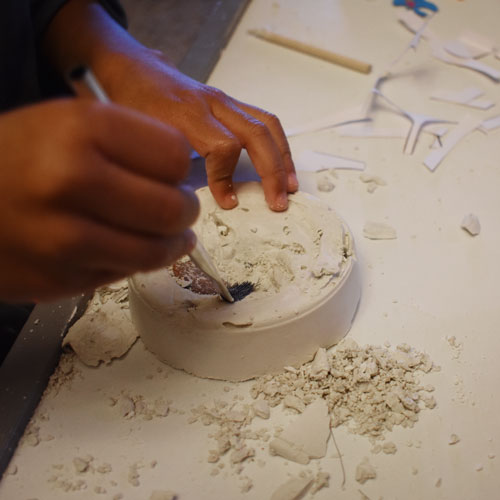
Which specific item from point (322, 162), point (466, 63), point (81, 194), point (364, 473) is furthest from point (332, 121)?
point (81, 194)

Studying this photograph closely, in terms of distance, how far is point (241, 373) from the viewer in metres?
0.93

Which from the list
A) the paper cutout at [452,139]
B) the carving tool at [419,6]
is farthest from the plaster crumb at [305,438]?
the carving tool at [419,6]

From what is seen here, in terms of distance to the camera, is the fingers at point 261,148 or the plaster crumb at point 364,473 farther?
the fingers at point 261,148

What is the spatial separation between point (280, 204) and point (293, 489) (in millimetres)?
524

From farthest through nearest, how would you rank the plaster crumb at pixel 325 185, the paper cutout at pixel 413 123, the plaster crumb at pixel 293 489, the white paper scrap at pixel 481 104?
1. the white paper scrap at pixel 481 104
2. the paper cutout at pixel 413 123
3. the plaster crumb at pixel 325 185
4. the plaster crumb at pixel 293 489

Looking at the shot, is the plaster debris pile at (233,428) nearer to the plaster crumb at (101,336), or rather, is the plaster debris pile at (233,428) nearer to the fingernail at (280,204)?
the plaster crumb at (101,336)

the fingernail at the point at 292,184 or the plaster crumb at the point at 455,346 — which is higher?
the fingernail at the point at 292,184

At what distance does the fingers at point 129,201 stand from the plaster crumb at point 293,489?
1.49 ft

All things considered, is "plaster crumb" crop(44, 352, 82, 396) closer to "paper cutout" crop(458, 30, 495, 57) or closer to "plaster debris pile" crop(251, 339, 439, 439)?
"plaster debris pile" crop(251, 339, 439, 439)

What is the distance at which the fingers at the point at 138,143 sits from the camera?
0.52m

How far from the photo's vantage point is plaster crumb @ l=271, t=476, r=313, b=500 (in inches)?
31.4

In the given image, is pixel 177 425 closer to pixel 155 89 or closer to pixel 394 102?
pixel 155 89

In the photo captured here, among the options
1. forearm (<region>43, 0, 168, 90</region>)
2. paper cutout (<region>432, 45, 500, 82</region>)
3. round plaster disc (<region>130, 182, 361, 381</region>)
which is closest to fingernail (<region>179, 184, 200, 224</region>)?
round plaster disc (<region>130, 182, 361, 381</region>)

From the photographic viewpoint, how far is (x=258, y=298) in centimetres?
92
